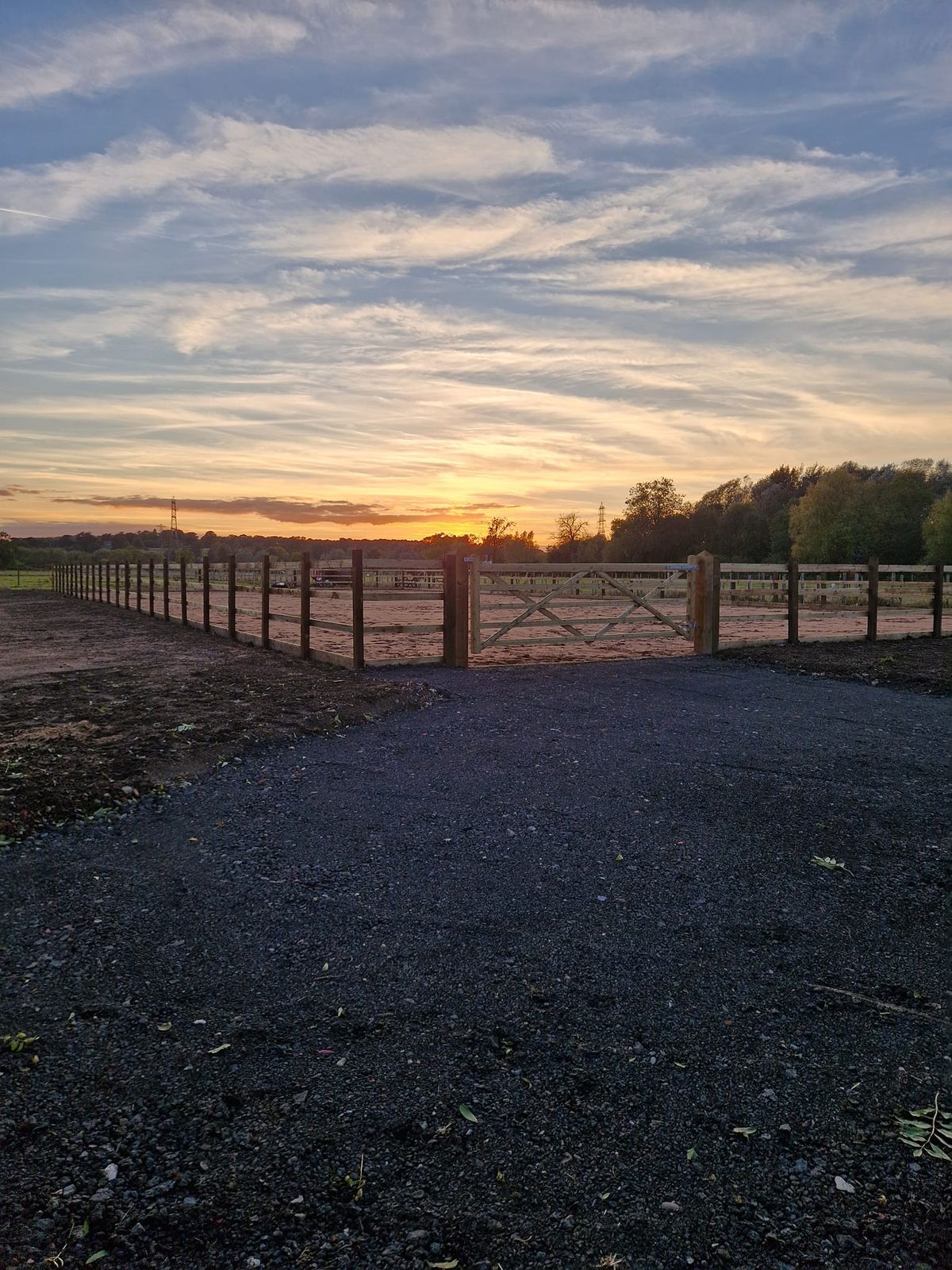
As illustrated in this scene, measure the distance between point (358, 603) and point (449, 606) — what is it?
1314 millimetres

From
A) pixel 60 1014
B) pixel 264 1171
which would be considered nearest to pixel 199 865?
pixel 60 1014

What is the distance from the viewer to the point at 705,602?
13.8 metres

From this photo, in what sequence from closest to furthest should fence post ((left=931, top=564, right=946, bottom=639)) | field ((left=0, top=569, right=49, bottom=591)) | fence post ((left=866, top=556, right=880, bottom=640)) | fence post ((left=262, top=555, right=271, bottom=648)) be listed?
fence post ((left=262, top=555, right=271, bottom=648)) < fence post ((left=866, top=556, right=880, bottom=640)) < fence post ((left=931, top=564, right=946, bottom=639)) < field ((left=0, top=569, right=49, bottom=591))

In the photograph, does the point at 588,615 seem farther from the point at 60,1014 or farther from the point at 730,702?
the point at 60,1014

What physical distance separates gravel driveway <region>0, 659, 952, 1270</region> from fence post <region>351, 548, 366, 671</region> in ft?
18.5

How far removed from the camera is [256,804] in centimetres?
538

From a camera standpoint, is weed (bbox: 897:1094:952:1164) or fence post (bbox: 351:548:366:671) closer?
weed (bbox: 897:1094:952:1164)

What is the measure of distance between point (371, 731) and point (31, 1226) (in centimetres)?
554

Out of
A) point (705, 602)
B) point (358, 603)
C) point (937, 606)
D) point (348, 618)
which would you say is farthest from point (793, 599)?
point (348, 618)

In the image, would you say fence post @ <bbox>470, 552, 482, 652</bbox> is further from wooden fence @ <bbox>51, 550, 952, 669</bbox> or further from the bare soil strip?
the bare soil strip

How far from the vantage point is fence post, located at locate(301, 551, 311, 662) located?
485 inches

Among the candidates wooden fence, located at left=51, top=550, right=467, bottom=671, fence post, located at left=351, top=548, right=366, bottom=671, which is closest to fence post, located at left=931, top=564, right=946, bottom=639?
wooden fence, located at left=51, top=550, right=467, bottom=671

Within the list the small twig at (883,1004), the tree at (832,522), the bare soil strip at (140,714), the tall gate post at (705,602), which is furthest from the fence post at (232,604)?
the tree at (832,522)

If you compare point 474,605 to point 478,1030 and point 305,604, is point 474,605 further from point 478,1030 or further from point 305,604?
point 478,1030
